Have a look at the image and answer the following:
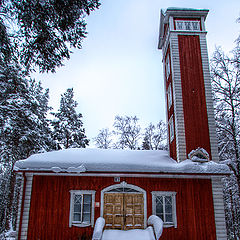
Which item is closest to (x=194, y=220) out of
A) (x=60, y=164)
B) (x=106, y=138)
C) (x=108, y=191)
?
(x=108, y=191)

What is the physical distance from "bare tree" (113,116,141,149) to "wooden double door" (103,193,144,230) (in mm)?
15827

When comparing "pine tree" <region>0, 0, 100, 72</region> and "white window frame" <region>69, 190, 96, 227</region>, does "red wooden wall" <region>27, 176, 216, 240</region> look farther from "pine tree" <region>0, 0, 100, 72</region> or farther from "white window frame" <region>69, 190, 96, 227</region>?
"pine tree" <region>0, 0, 100, 72</region>

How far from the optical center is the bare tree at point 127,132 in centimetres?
2616

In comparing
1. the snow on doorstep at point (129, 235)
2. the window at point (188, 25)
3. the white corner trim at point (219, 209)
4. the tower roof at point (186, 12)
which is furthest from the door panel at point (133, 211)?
the tower roof at point (186, 12)

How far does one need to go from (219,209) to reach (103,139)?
65.4ft

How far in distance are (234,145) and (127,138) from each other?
1326cm

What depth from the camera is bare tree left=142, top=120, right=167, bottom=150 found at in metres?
26.2

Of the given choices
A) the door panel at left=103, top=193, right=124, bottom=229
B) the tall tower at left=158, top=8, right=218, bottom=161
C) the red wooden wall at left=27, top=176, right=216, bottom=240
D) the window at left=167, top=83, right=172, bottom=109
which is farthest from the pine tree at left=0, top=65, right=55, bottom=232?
the tall tower at left=158, top=8, right=218, bottom=161

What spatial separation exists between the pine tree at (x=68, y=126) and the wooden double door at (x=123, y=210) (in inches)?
541

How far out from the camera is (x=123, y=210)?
32.6ft

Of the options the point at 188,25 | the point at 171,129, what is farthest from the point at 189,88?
the point at 188,25

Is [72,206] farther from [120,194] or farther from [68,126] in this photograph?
[68,126]

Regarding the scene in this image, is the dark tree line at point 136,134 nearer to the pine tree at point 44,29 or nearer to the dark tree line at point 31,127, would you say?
the dark tree line at point 31,127

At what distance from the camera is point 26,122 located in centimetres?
Result: 1703
